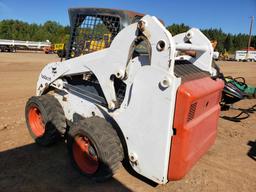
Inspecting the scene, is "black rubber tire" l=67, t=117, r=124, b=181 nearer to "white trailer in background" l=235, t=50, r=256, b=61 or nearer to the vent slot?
the vent slot

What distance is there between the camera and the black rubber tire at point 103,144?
2867 mm

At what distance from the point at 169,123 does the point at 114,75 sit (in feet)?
2.83

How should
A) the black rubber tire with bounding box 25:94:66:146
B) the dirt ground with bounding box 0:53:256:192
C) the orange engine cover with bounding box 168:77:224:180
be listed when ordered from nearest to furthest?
the orange engine cover with bounding box 168:77:224:180
the dirt ground with bounding box 0:53:256:192
the black rubber tire with bounding box 25:94:66:146

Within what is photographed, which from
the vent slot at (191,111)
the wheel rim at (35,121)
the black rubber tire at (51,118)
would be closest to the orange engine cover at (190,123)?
the vent slot at (191,111)

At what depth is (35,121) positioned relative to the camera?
166 inches

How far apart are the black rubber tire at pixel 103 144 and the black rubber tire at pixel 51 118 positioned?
2.66 ft

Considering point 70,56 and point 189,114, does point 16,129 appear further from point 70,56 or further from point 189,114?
point 189,114

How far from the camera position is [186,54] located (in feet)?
13.4

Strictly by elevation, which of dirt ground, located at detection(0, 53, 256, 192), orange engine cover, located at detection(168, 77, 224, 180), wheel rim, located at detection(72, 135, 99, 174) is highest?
orange engine cover, located at detection(168, 77, 224, 180)

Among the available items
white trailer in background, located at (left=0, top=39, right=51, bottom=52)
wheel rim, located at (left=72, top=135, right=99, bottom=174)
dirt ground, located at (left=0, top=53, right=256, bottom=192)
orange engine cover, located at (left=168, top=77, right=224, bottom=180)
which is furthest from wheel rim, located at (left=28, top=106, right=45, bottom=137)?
white trailer in background, located at (left=0, top=39, right=51, bottom=52)

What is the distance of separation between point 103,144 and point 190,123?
939 mm

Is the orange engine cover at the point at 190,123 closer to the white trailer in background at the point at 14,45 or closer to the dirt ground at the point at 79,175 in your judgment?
the dirt ground at the point at 79,175

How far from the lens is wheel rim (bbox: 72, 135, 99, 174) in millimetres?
3107

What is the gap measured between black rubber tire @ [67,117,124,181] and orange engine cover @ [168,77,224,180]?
61 cm
